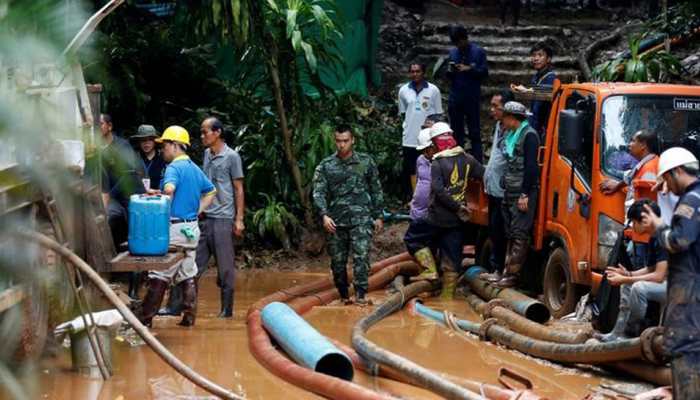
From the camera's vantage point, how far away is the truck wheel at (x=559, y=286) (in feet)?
34.8

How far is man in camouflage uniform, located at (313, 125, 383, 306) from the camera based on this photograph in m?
11.8

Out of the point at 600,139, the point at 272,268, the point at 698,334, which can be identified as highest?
the point at 600,139

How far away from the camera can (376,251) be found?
15102mm

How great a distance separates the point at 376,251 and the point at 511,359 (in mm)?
5788

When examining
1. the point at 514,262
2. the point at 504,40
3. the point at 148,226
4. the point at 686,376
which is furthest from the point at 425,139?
the point at 504,40

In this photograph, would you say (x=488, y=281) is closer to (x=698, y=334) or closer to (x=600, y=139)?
(x=600, y=139)

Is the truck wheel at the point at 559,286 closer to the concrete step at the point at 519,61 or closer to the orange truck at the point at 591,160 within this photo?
the orange truck at the point at 591,160

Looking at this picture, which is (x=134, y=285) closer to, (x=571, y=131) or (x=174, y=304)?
(x=174, y=304)

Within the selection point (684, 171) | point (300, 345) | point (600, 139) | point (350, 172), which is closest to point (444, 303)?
point (350, 172)

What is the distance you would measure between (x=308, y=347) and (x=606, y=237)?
284cm

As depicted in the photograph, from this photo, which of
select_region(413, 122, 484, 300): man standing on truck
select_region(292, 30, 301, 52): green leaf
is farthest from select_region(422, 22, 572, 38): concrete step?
select_region(413, 122, 484, 300): man standing on truck

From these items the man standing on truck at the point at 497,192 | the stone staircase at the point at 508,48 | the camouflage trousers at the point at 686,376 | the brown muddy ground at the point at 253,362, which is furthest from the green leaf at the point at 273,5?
the camouflage trousers at the point at 686,376

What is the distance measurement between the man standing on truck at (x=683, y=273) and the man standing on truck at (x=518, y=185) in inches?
172

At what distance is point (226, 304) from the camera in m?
11.2
